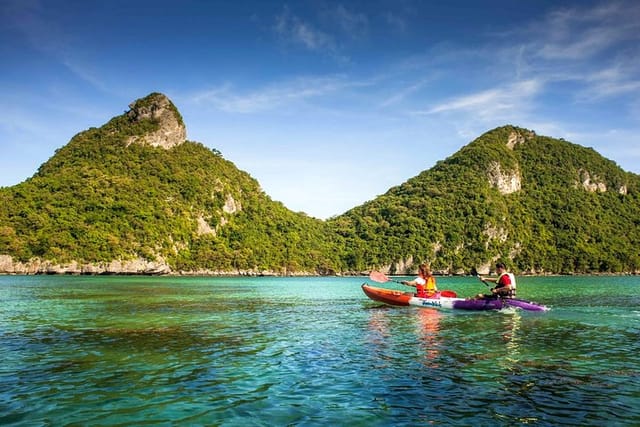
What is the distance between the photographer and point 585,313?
76.2ft

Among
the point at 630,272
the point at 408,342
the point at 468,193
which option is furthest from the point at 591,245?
the point at 408,342

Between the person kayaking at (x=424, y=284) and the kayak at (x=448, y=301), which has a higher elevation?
the person kayaking at (x=424, y=284)

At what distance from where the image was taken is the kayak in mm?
22114

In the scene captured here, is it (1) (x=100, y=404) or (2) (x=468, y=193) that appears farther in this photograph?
(2) (x=468, y=193)

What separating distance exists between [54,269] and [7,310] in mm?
76537

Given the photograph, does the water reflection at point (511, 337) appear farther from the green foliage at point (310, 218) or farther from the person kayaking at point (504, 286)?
the green foliage at point (310, 218)

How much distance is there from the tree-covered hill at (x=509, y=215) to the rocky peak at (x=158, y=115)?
69.1m

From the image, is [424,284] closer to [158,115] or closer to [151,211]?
[151,211]

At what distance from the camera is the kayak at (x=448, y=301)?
22.1 metres

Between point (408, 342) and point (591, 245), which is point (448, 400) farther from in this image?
point (591, 245)

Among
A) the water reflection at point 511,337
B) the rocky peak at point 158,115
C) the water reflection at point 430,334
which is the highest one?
the rocky peak at point 158,115

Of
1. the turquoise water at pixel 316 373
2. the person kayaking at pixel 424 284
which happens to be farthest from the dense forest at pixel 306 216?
the turquoise water at pixel 316 373

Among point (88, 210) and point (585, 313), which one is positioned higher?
point (88, 210)

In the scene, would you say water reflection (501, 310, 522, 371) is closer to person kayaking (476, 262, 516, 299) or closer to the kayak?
the kayak
